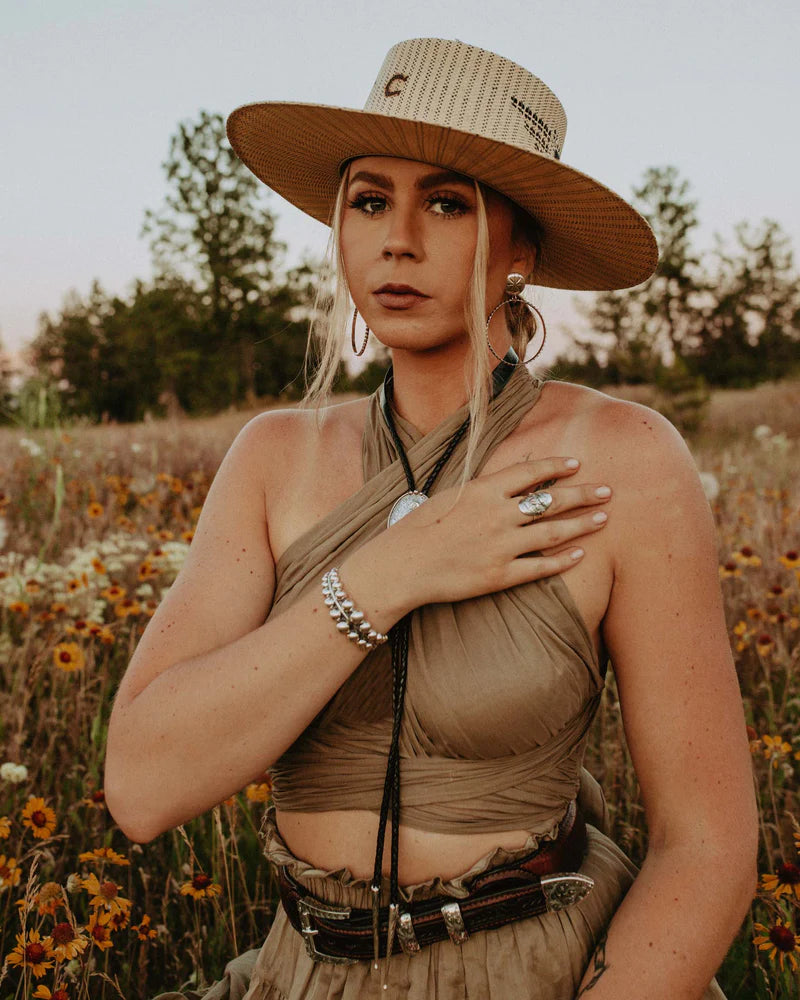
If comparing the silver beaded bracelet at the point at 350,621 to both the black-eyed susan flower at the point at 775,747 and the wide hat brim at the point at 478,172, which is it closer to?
the wide hat brim at the point at 478,172

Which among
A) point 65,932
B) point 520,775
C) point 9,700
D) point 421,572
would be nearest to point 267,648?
point 421,572

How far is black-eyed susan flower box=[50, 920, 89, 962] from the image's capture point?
1714 mm

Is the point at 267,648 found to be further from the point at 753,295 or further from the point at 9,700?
the point at 753,295

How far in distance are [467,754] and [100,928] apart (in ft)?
2.84

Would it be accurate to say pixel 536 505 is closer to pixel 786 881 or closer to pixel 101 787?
pixel 786 881

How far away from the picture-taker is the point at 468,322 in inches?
67.2

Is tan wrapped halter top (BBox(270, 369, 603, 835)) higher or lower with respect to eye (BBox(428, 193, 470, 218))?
lower

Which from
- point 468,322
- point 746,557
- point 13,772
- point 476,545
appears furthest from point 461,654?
point 746,557

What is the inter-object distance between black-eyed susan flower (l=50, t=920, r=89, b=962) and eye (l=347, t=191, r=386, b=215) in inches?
61.6

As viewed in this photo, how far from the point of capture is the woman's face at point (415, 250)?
1658mm

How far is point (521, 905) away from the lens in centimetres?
155

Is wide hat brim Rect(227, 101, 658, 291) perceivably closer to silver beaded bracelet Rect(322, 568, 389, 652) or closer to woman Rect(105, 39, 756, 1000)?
woman Rect(105, 39, 756, 1000)

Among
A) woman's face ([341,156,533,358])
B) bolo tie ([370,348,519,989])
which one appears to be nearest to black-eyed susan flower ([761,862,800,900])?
bolo tie ([370,348,519,989])

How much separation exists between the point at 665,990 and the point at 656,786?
32 centimetres
